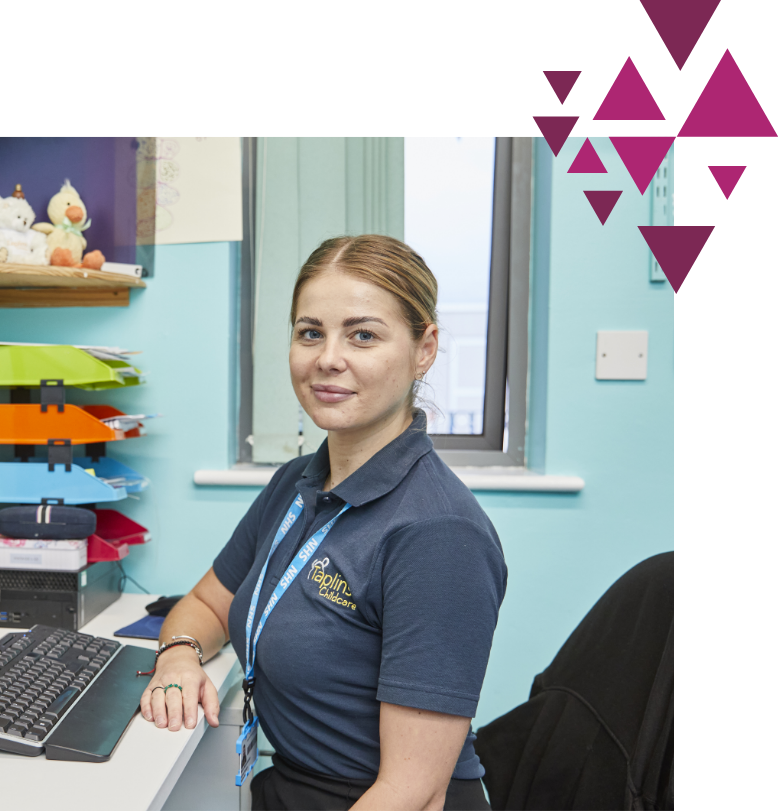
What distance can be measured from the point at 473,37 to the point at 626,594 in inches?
42.1

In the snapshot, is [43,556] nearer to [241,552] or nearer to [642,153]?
[241,552]

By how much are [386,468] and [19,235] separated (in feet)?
3.61

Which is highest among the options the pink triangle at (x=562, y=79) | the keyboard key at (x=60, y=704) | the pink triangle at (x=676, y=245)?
the pink triangle at (x=562, y=79)

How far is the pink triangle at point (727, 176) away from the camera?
1.08 meters

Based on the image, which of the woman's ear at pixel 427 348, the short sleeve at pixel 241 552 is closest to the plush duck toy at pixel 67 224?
the short sleeve at pixel 241 552

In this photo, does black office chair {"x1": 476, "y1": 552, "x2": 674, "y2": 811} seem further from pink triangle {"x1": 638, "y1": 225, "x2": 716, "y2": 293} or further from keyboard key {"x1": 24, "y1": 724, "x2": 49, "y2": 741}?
keyboard key {"x1": 24, "y1": 724, "x2": 49, "y2": 741}

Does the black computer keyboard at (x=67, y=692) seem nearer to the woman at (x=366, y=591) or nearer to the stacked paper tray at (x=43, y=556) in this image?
the woman at (x=366, y=591)

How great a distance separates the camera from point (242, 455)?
65.6 inches

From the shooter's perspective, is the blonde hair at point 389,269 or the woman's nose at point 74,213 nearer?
the blonde hair at point 389,269

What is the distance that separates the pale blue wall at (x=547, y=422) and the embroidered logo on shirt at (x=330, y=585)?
0.73 metres

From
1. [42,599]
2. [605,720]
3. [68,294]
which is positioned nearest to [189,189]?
[68,294]

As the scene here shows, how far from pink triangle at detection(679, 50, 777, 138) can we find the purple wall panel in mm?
1317

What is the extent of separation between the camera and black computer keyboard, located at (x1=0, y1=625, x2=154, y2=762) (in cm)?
81

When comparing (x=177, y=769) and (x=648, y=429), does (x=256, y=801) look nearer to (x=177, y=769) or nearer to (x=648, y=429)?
(x=177, y=769)
